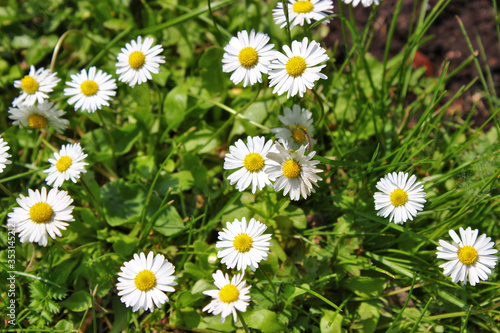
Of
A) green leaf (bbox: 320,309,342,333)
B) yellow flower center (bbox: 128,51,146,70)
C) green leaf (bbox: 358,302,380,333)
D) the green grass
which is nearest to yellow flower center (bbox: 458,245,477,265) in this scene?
the green grass

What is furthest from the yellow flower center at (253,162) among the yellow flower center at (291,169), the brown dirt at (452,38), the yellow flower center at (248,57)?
the brown dirt at (452,38)

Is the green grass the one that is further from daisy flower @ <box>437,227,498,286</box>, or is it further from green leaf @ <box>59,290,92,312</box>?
daisy flower @ <box>437,227,498,286</box>

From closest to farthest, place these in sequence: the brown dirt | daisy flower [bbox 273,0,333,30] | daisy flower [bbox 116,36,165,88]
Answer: daisy flower [bbox 273,0,333,30] → daisy flower [bbox 116,36,165,88] → the brown dirt

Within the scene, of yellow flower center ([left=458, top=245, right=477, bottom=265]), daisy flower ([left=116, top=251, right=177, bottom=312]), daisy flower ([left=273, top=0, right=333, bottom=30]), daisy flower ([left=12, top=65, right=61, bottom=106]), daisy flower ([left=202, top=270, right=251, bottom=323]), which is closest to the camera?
daisy flower ([left=202, top=270, right=251, bottom=323])

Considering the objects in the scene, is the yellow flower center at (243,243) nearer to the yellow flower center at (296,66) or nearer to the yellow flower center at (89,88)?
the yellow flower center at (296,66)

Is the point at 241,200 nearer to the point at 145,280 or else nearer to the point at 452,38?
the point at 145,280

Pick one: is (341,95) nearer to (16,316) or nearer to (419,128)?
(419,128)

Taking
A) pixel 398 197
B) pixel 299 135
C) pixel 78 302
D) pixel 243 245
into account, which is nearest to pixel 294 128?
pixel 299 135
